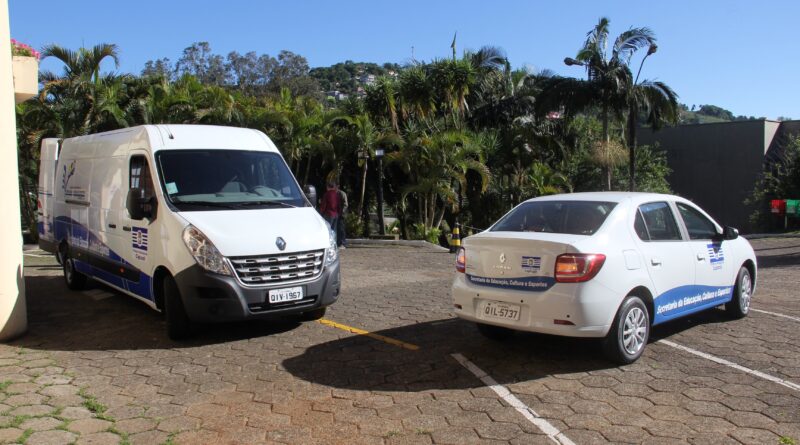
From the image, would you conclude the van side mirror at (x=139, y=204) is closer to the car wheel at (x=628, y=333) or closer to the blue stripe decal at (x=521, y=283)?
the blue stripe decal at (x=521, y=283)

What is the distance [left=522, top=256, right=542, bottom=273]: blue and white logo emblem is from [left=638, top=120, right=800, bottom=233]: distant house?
34853 millimetres

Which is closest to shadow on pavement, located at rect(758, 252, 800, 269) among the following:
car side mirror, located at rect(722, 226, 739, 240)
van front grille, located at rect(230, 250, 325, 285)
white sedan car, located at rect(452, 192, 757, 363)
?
car side mirror, located at rect(722, 226, 739, 240)

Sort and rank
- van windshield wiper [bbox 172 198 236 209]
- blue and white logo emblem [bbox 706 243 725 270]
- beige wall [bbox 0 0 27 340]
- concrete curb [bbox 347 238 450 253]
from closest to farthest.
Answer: beige wall [bbox 0 0 27 340]
blue and white logo emblem [bbox 706 243 725 270]
van windshield wiper [bbox 172 198 236 209]
concrete curb [bbox 347 238 450 253]

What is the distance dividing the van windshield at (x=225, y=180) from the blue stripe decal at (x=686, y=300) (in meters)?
4.20

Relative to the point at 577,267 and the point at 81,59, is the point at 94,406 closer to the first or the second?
the point at 577,267

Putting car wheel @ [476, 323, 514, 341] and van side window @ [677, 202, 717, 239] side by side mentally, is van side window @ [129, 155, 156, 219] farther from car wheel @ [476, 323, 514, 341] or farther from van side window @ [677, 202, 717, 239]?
van side window @ [677, 202, 717, 239]

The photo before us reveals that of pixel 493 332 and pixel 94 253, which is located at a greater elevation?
pixel 94 253

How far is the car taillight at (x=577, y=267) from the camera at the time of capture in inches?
206

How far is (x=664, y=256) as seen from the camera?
6031mm

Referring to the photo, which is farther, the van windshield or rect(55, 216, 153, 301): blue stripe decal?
rect(55, 216, 153, 301): blue stripe decal

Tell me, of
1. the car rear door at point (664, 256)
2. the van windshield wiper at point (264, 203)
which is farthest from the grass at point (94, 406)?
the car rear door at point (664, 256)

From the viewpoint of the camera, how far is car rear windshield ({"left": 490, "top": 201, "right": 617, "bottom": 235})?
19.1ft

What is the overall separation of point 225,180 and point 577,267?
4.26 m

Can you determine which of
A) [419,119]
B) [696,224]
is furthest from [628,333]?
[419,119]
